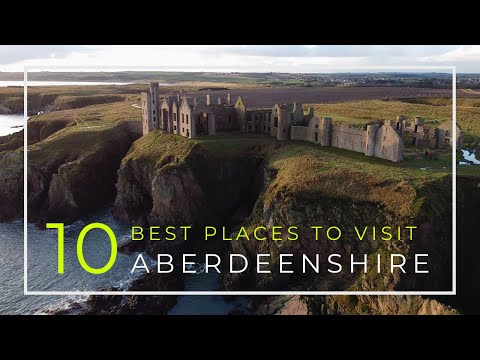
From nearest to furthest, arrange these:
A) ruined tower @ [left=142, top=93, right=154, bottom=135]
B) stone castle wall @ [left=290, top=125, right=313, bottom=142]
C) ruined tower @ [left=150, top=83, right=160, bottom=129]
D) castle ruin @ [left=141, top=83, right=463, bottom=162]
Answer: castle ruin @ [left=141, top=83, right=463, bottom=162], stone castle wall @ [left=290, top=125, right=313, bottom=142], ruined tower @ [left=142, top=93, right=154, bottom=135], ruined tower @ [left=150, top=83, right=160, bottom=129]

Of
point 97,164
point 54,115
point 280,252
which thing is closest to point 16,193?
point 97,164

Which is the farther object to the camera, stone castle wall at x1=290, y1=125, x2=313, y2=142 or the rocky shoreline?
stone castle wall at x1=290, y1=125, x2=313, y2=142

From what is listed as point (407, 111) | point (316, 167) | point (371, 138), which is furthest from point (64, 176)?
point (407, 111)

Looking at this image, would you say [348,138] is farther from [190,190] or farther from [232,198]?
[190,190]

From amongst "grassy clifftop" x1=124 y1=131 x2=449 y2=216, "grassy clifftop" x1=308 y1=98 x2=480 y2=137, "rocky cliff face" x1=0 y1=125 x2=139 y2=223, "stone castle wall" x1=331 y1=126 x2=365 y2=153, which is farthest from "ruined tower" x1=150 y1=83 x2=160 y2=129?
"stone castle wall" x1=331 y1=126 x2=365 y2=153

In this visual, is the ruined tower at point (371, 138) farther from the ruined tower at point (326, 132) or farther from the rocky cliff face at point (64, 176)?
the rocky cliff face at point (64, 176)

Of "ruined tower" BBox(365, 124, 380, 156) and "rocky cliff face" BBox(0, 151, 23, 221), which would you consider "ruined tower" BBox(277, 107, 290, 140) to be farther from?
"rocky cliff face" BBox(0, 151, 23, 221)

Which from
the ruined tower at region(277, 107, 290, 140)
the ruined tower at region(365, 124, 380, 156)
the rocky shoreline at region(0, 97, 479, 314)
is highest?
the ruined tower at region(277, 107, 290, 140)

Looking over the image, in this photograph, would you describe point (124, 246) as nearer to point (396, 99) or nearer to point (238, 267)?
point (238, 267)
